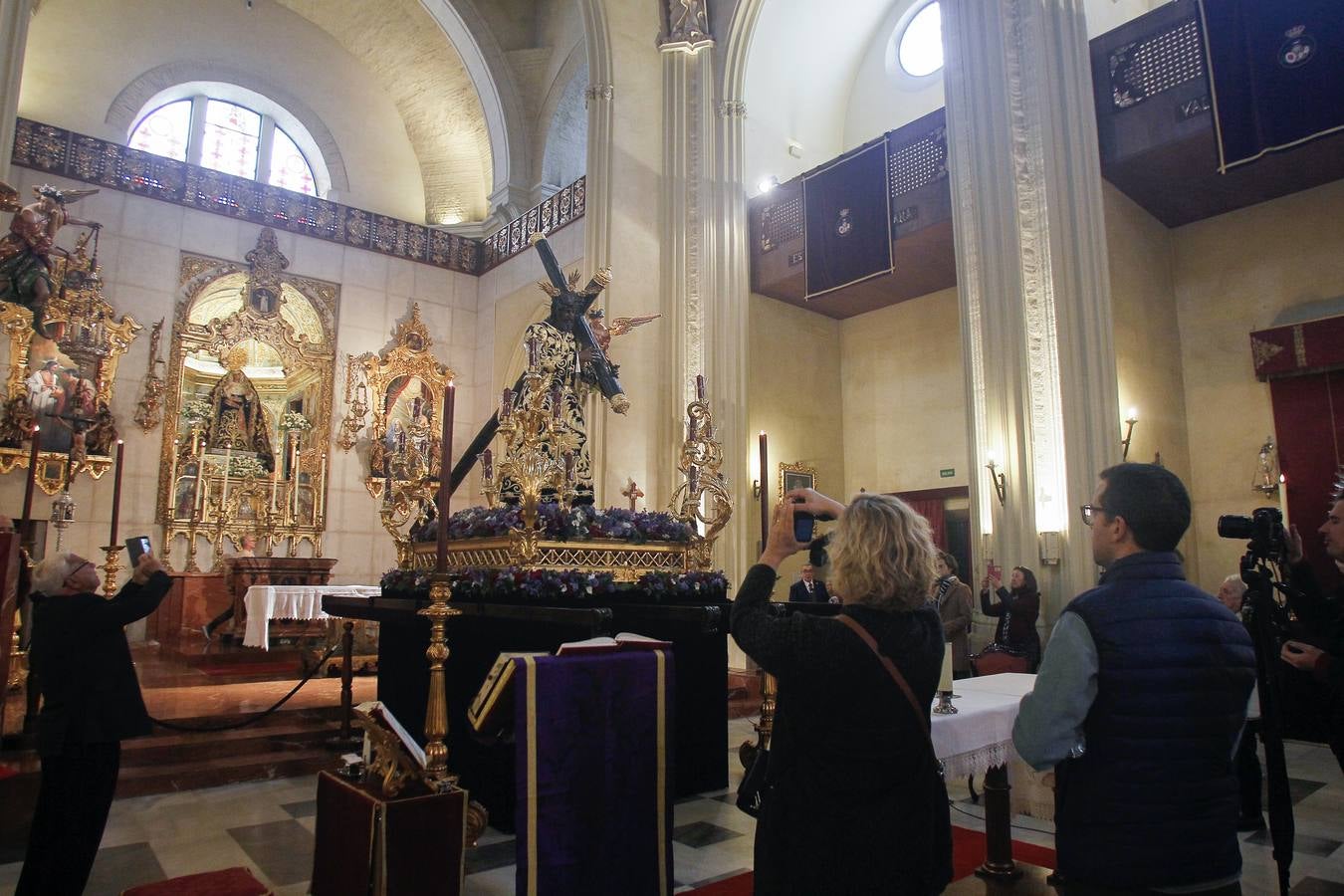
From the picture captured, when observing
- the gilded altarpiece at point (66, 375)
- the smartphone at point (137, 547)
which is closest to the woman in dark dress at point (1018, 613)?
the smartphone at point (137, 547)

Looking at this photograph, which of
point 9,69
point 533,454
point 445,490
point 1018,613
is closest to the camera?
point 445,490

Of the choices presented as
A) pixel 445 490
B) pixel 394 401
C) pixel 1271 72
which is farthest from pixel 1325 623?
pixel 394 401

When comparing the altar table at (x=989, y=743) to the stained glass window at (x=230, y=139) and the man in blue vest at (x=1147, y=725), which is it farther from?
the stained glass window at (x=230, y=139)

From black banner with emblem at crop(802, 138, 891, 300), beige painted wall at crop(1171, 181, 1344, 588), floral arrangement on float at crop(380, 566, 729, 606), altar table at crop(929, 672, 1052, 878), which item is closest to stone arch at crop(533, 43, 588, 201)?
black banner with emblem at crop(802, 138, 891, 300)

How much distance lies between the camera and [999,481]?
8.22m

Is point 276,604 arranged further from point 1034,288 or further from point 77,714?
point 1034,288

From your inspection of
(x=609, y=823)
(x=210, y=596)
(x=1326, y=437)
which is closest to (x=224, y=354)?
(x=210, y=596)

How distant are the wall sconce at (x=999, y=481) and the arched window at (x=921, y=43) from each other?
8.46 m

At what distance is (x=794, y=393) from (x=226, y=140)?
1122cm

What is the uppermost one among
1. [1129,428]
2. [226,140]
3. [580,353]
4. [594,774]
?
[226,140]

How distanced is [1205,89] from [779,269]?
232 inches

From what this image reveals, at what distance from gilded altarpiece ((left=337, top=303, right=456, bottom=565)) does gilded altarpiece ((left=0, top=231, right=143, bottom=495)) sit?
343 centimetres

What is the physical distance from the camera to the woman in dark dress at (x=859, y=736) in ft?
6.11

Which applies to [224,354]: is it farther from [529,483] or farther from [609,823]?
[609,823]
